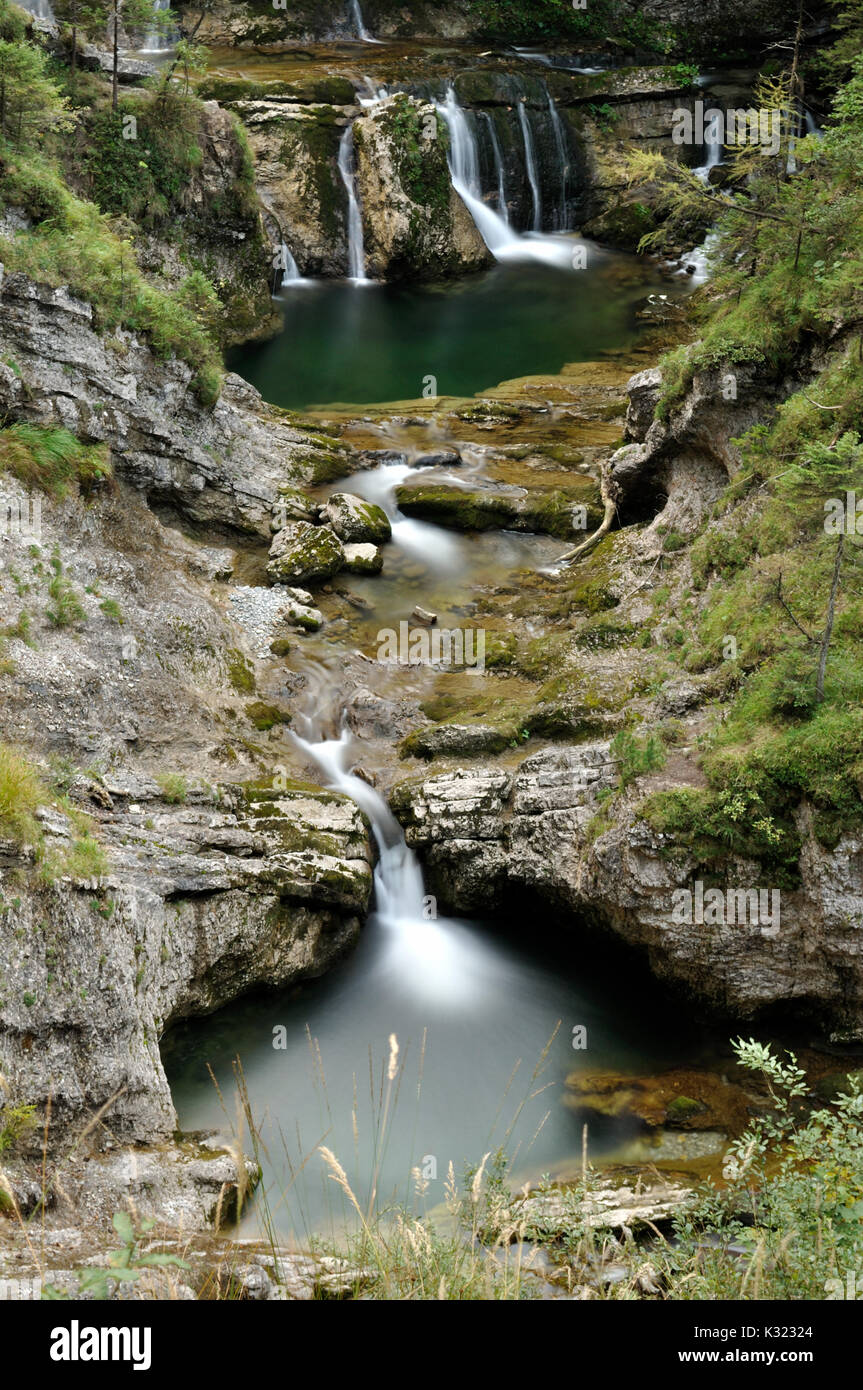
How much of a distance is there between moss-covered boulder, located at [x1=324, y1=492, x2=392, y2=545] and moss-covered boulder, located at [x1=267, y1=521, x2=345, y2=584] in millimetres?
A: 527

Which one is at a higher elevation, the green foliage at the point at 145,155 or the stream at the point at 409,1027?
the green foliage at the point at 145,155

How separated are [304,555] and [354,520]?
1.54m

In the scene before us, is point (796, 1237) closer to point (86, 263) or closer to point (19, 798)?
point (19, 798)

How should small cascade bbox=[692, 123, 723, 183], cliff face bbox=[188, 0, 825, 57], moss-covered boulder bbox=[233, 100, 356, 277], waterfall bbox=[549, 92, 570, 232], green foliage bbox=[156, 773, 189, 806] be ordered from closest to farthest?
1. green foliage bbox=[156, 773, 189, 806]
2. moss-covered boulder bbox=[233, 100, 356, 277]
3. waterfall bbox=[549, 92, 570, 232]
4. small cascade bbox=[692, 123, 723, 183]
5. cliff face bbox=[188, 0, 825, 57]

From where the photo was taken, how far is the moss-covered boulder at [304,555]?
15.4 metres

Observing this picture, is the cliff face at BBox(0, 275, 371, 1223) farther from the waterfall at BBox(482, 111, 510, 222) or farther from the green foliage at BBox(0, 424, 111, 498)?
the waterfall at BBox(482, 111, 510, 222)

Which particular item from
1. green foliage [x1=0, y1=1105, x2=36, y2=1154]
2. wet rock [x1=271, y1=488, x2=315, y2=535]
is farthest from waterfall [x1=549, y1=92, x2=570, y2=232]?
green foliage [x1=0, y1=1105, x2=36, y2=1154]

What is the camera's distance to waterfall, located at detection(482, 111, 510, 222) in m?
29.8

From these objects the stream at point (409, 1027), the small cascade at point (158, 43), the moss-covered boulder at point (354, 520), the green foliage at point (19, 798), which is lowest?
the stream at point (409, 1027)

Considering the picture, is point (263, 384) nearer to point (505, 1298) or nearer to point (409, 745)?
point (409, 745)

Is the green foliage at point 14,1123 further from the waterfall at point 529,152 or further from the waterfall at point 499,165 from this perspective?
the waterfall at point 529,152

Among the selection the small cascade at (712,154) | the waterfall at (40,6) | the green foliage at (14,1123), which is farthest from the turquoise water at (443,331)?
the green foliage at (14,1123)

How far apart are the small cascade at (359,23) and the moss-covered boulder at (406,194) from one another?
25.2 ft
